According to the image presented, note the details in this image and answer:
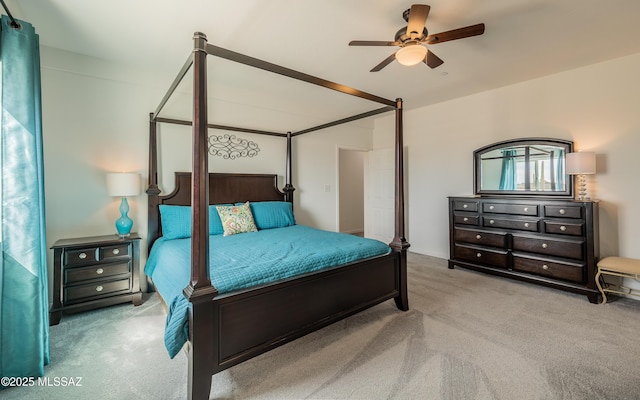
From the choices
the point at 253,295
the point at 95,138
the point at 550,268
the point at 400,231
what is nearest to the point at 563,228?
the point at 550,268

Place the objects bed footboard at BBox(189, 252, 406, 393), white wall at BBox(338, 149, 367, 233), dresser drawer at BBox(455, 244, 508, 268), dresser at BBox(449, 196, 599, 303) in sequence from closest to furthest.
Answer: bed footboard at BBox(189, 252, 406, 393) < dresser at BBox(449, 196, 599, 303) < dresser drawer at BBox(455, 244, 508, 268) < white wall at BBox(338, 149, 367, 233)

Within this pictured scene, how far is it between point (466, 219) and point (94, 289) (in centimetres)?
448

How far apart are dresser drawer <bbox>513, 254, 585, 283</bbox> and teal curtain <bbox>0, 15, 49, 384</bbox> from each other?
4620mm

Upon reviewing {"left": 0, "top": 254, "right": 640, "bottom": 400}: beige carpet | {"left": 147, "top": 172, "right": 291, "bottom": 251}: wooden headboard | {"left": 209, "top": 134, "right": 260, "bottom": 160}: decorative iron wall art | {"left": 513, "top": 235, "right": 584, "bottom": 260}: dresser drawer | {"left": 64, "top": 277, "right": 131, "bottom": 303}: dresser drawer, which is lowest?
{"left": 0, "top": 254, "right": 640, "bottom": 400}: beige carpet

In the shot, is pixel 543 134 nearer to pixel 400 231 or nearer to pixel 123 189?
pixel 400 231

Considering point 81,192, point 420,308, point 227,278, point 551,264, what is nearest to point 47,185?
point 81,192

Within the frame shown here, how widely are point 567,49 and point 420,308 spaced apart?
10.2 feet

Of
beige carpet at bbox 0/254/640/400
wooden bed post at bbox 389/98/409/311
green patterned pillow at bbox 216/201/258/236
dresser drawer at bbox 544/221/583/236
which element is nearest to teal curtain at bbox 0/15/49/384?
beige carpet at bbox 0/254/640/400

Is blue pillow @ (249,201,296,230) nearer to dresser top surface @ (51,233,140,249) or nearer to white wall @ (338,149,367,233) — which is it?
A: dresser top surface @ (51,233,140,249)

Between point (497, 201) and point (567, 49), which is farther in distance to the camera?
point (497, 201)

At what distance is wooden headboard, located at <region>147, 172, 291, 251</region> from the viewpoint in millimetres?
3180

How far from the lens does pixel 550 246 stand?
10.5ft

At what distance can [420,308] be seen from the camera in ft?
9.07

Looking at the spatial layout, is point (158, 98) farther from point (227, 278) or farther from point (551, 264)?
point (551, 264)
